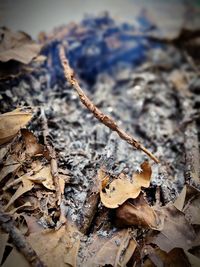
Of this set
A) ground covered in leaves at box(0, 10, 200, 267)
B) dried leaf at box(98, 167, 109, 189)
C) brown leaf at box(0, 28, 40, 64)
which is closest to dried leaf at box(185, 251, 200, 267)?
ground covered in leaves at box(0, 10, 200, 267)

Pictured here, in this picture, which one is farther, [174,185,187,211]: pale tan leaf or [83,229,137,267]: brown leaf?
[174,185,187,211]: pale tan leaf

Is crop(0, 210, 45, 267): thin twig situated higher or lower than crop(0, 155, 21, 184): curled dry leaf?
lower

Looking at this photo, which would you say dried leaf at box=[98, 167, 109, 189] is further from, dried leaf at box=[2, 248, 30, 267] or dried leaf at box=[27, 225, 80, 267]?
dried leaf at box=[2, 248, 30, 267]

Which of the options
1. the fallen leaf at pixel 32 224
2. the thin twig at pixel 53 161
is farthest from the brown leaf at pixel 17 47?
the fallen leaf at pixel 32 224

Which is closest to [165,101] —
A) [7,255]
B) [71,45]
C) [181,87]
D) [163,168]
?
[181,87]

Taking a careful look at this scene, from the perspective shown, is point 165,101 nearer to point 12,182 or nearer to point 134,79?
point 134,79

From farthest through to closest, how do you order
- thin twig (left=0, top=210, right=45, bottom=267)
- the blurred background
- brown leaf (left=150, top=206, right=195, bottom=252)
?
the blurred background < brown leaf (left=150, top=206, right=195, bottom=252) < thin twig (left=0, top=210, right=45, bottom=267)
